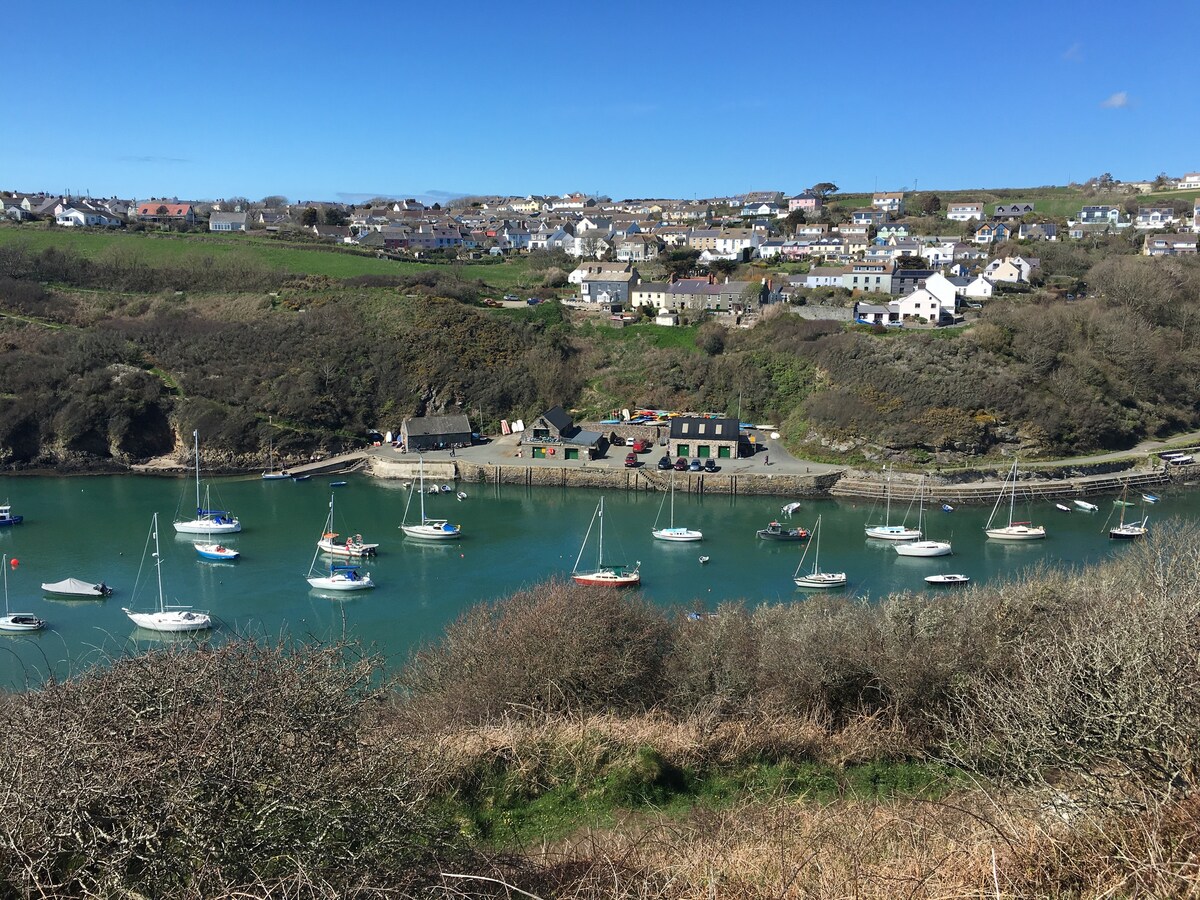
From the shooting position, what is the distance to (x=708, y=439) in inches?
1049

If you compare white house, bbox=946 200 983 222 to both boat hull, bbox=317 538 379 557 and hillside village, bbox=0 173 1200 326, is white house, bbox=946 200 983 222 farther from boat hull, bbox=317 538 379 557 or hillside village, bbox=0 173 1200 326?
boat hull, bbox=317 538 379 557

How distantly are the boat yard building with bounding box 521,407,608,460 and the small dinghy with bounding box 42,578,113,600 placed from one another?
13.7 m

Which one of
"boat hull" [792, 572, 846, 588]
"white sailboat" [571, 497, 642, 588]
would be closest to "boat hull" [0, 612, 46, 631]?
"white sailboat" [571, 497, 642, 588]

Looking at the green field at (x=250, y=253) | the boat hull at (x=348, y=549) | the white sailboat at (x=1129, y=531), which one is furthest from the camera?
the green field at (x=250, y=253)

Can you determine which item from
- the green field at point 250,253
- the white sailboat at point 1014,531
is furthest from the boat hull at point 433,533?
the green field at point 250,253

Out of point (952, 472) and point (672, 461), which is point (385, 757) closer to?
point (672, 461)

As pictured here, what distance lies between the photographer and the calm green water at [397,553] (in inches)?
627

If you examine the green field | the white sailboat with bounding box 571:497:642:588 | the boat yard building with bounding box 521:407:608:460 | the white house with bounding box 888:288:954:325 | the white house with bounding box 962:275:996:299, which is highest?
the green field

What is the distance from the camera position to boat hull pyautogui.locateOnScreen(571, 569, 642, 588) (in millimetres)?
17531

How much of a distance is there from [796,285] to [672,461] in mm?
16896

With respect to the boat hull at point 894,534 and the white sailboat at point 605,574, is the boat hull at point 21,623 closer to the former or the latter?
the white sailboat at point 605,574

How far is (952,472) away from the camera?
81.7ft

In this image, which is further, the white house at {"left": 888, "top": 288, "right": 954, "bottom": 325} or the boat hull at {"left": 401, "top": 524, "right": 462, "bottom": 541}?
the white house at {"left": 888, "top": 288, "right": 954, "bottom": 325}

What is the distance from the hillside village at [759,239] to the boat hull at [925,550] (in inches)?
620
